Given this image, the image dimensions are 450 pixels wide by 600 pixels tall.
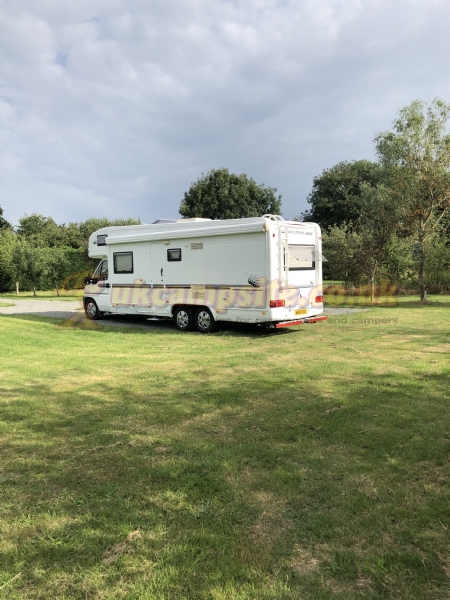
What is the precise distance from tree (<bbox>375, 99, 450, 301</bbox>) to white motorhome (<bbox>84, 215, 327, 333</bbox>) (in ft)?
29.4

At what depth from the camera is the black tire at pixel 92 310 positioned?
14231mm

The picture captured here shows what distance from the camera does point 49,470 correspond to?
11.3 feet

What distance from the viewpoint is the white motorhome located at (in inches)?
390

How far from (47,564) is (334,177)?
4898 centimetres

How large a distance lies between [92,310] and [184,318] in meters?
4.34

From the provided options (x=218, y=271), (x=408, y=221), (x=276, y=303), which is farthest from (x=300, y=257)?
(x=408, y=221)

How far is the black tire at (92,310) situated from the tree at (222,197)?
2439 cm

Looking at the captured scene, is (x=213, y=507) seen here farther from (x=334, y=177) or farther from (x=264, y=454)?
(x=334, y=177)

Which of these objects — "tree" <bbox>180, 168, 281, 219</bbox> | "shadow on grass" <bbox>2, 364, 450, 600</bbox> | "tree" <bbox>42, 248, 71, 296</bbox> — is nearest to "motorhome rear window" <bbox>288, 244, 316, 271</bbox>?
"shadow on grass" <bbox>2, 364, 450, 600</bbox>

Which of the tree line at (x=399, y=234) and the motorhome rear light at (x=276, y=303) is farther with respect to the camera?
the tree line at (x=399, y=234)

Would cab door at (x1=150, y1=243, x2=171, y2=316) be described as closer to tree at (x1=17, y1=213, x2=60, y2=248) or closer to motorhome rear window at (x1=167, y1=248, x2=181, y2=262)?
motorhome rear window at (x1=167, y1=248, x2=181, y2=262)

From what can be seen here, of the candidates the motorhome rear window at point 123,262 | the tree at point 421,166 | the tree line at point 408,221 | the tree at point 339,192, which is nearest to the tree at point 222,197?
the tree at point 339,192

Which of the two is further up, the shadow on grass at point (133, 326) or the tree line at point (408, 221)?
the tree line at point (408, 221)

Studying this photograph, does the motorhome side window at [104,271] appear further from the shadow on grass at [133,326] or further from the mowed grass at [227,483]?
the mowed grass at [227,483]
